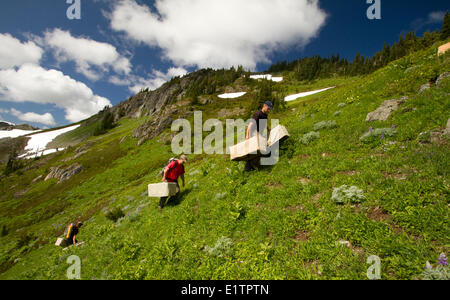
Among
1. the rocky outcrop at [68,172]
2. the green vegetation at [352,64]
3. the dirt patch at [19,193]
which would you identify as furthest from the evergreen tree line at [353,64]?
the dirt patch at [19,193]

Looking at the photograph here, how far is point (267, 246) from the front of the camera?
4.87 m

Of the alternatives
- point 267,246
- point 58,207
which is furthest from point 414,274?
point 58,207

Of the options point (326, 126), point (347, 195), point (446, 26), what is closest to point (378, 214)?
point (347, 195)

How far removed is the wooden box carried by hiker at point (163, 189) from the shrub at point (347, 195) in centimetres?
833

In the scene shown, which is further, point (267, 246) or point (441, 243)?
point (267, 246)

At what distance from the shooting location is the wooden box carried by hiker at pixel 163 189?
10266 mm

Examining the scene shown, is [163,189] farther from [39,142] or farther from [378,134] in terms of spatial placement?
[39,142]

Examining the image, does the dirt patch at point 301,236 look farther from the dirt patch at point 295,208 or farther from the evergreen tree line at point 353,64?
the evergreen tree line at point 353,64

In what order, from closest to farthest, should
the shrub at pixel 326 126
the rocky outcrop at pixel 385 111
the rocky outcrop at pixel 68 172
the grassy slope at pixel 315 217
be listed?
the grassy slope at pixel 315 217, the rocky outcrop at pixel 385 111, the shrub at pixel 326 126, the rocky outcrop at pixel 68 172

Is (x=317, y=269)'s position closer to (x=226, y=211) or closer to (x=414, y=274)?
(x=414, y=274)

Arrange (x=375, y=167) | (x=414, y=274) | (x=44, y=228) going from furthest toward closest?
(x=44, y=228)
(x=375, y=167)
(x=414, y=274)

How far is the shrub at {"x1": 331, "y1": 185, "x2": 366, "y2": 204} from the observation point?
200 inches

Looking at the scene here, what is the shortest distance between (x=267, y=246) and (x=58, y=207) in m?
40.9

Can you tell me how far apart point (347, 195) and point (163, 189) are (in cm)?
897
